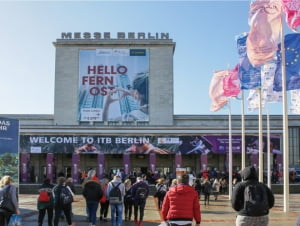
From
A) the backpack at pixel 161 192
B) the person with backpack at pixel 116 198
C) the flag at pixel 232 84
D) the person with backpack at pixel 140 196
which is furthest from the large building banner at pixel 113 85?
the person with backpack at pixel 116 198

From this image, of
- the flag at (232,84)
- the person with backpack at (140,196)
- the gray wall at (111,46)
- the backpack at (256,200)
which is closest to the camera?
the backpack at (256,200)

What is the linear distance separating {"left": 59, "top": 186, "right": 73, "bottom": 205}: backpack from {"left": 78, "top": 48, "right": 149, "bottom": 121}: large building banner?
50.4 m

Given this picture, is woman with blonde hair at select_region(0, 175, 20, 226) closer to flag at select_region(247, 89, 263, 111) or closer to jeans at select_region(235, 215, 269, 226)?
jeans at select_region(235, 215, 269, 226)

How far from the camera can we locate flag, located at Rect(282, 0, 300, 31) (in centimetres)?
1900

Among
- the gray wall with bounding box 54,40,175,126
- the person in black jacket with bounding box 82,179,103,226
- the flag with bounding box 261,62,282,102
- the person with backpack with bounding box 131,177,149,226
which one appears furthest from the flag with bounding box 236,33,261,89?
the gray wall with bounding box 54,40,175,126

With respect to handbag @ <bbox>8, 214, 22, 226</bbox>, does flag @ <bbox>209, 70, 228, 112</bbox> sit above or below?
above

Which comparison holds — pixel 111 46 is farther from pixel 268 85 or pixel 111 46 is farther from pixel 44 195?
pixel 44 195

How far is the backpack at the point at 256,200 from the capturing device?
7.58 m

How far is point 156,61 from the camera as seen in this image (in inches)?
2650

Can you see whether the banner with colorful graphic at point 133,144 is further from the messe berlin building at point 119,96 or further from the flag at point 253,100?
the flag at point 253,100

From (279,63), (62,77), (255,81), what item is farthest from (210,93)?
(62,77)

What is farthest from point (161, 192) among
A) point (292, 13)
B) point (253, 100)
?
point (253, 100)

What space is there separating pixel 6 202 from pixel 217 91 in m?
21.9

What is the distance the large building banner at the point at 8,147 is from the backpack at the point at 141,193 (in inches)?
185
